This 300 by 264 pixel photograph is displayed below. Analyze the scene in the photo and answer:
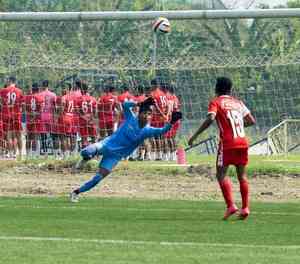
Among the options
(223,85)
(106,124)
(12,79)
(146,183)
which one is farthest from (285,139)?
(223,85)

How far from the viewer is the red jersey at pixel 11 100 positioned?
1144 inches

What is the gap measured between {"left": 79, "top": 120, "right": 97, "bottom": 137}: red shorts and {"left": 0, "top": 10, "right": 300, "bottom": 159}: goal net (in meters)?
0.85

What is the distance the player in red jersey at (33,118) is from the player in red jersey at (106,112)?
134cm

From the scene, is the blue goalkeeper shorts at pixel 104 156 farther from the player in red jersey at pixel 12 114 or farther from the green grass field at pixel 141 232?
the player in red jersey at pixel 12 114

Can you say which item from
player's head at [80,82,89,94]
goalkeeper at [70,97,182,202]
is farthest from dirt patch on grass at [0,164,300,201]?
player's head at [80,82,89,94]

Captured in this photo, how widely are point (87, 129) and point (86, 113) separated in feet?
1.35

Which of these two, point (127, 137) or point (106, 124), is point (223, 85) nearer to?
point (127, 137)

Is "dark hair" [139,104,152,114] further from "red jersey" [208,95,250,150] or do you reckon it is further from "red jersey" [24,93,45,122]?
"red jersey" [24,93,45,122]

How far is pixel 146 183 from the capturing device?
79.2 ft

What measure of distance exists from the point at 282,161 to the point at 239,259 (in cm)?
1732

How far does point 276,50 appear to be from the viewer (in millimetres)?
27781

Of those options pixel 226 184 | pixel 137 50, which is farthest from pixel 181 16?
pixel 226 184

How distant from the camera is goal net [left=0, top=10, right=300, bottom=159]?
90.0ft

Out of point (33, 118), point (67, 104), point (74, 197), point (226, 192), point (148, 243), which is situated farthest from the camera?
point (33, 118)
